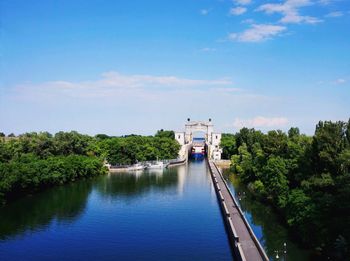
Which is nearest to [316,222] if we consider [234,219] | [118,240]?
[234,219]

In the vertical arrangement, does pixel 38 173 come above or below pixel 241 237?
above

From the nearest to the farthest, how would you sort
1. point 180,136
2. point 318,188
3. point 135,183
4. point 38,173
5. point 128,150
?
point 318,188 < point 38,173 < point 135,183 < point 128,150 < point 180,136

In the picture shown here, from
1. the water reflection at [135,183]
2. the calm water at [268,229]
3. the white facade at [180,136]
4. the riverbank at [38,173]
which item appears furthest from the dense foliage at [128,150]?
the white facade at [180,136]

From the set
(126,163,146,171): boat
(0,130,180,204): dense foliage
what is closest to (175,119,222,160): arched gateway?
(0,130,180,204): dense foliage

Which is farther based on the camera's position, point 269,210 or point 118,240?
point 269,210

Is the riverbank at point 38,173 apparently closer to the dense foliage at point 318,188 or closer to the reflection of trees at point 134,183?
the reflection of trees at point 134,183

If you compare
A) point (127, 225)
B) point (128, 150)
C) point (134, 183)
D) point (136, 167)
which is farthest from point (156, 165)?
point (127, 225)

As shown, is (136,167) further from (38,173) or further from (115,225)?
(115,225)

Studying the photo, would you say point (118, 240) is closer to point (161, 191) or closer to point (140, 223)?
point (140, 223)
